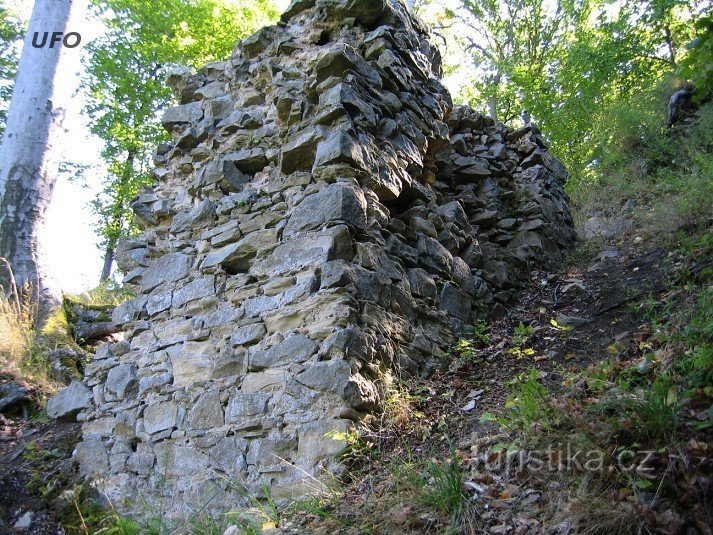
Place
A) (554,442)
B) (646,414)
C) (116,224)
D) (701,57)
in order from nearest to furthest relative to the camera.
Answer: (646,414) < (554,442) < (701,57) < (116,224)

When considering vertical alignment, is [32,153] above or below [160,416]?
above

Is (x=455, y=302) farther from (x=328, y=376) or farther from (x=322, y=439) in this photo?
(x=322, y=439)

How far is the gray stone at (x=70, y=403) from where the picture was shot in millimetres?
4363

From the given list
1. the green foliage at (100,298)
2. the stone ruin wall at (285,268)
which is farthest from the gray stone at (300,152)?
the green foliage at (100,298)

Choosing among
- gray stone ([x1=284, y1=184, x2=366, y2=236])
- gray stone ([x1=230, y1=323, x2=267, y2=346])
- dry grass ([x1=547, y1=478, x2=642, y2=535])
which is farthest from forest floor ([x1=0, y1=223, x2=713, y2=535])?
gray stone ([x1=284, y1=184, x2=366, y2=236])

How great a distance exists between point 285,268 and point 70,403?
7.58ft

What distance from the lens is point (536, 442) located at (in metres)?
2.49

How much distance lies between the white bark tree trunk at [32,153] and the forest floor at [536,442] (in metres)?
2.22

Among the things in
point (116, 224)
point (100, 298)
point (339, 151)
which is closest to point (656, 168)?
point (339, 151)

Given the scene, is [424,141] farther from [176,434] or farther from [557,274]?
[176,434]

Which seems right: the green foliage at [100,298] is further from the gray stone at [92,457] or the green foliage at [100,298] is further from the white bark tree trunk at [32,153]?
the gray stone at [92,457]

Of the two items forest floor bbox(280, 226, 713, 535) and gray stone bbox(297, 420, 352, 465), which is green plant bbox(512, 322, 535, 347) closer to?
forest floor bbox(280, 226, 713, 535)

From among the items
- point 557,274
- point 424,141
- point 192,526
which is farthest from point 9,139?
point 557,274

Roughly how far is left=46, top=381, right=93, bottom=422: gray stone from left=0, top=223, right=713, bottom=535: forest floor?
12 cm
